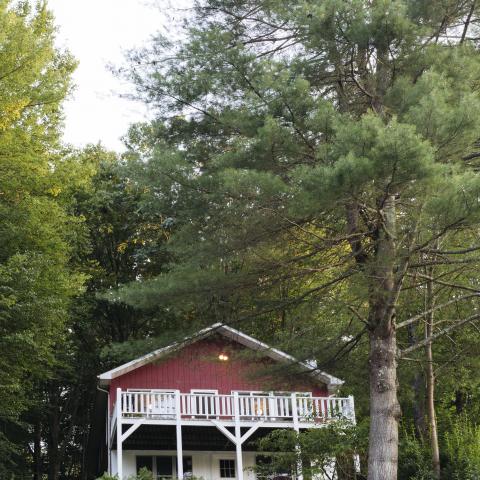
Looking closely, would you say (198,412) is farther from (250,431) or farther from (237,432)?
(250,431)

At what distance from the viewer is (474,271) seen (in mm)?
12039

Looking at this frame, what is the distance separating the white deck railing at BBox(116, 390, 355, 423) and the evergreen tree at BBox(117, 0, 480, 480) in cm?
763

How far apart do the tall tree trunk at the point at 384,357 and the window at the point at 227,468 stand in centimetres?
1096

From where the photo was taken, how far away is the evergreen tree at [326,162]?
9.63 metres

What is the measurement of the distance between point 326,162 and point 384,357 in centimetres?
326

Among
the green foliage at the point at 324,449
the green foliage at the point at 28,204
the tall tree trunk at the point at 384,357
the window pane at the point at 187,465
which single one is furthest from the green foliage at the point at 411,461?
the green foliage at the point at 28,204

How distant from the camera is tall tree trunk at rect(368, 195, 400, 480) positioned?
10.8 m

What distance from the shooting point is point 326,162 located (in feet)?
32.8

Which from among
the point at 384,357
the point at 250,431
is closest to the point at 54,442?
the point at 250,431

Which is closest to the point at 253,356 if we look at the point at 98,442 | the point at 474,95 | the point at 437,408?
→ the point at 474,95

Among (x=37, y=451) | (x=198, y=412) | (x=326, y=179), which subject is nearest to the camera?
(x=326, y=179)

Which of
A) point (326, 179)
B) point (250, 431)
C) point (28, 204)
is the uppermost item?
point (28, 204)

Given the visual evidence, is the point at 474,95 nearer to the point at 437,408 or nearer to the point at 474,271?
the point at 474,271

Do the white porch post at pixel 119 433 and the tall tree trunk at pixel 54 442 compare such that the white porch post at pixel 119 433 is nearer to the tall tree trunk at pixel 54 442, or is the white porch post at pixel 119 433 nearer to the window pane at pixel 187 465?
the window pane at pixel 187 465
